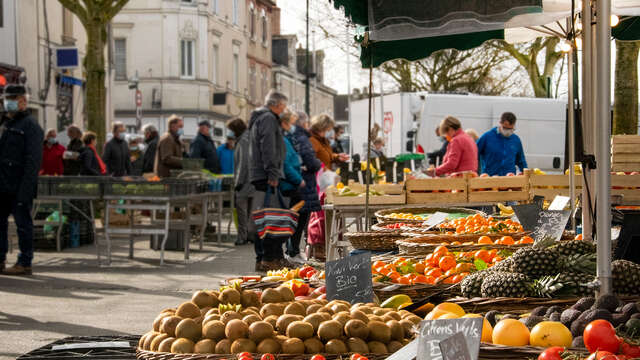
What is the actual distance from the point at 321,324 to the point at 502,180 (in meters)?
7.15

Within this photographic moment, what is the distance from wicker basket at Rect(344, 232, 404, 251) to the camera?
7.34 m

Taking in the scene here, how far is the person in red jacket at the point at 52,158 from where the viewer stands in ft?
52.1

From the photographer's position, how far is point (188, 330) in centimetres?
359

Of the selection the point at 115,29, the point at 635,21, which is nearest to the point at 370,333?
the point at 635,21

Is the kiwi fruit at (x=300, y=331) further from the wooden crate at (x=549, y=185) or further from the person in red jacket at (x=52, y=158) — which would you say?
the person in red jacket at (x=52, y=158)

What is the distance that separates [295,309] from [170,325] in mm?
544

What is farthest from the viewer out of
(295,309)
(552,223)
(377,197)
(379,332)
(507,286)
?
(377,197)

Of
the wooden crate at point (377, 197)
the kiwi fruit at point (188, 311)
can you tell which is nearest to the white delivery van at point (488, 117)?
the wooden crate at point (377, 197)

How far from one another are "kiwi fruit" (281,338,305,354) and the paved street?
3547 millimetres

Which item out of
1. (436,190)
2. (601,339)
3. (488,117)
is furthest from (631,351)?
(488,117)

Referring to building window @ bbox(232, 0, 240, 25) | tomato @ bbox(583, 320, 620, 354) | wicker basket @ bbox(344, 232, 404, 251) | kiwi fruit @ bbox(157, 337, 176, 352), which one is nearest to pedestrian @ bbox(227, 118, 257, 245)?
wicker basket @ bbox(344, 232, 404, 251)

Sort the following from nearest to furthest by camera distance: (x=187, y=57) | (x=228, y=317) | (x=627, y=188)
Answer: (x=228, y=317) < (x=627, y=188) < (x=187, y=57)

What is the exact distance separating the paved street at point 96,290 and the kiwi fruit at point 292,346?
11.6ft

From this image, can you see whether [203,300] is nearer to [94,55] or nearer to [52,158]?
[52,158]
